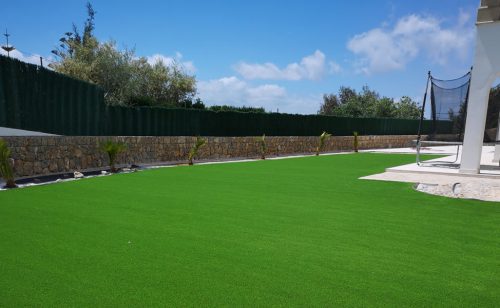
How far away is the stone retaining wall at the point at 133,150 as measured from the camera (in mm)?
9594

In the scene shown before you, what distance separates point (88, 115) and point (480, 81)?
448 inches

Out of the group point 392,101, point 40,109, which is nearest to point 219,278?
point 40,109

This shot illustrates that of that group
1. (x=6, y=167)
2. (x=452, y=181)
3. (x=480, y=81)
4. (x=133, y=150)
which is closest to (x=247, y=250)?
(x=452, y=181)

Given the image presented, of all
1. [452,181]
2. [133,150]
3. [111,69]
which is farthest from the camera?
[111,69]

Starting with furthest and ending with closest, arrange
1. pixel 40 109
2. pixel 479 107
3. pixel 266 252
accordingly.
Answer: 1. pixel 40 109
2. pixel 479 107
3. pixel 266 252

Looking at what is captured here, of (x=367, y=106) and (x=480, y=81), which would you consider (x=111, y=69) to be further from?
(x=367, y=106)

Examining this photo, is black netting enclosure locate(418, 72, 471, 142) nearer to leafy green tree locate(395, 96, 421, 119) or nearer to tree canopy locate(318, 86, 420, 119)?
tree canopy locate(318, 86, 420, 119)

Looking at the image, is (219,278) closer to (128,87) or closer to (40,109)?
(40,109)

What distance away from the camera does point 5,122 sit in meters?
9.49

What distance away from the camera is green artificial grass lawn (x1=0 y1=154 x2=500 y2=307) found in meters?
2.87

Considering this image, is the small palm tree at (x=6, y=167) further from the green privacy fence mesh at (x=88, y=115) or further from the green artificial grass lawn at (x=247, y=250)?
the green privacy fence mesh at (x=88, y=115)

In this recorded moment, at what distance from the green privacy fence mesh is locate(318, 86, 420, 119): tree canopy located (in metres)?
26.6

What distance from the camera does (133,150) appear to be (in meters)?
13.3

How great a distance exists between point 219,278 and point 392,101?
5292 centimetres
